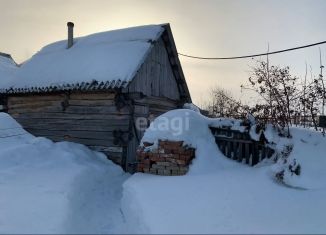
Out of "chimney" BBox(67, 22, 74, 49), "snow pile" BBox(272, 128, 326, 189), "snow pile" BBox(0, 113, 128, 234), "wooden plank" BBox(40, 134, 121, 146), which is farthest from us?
"chimney" BBox(67, 22, 74, 49)

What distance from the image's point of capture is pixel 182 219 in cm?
453

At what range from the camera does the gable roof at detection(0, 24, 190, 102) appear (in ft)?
33.4

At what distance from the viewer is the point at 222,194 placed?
5.31 meters

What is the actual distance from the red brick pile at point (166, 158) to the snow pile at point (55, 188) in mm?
885

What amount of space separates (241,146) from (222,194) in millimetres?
1892

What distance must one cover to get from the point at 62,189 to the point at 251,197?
3457 millimetres

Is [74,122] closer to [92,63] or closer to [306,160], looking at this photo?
[92,63]

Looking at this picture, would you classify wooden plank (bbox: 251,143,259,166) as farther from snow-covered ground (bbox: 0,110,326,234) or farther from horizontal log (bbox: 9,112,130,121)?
horizontal log (bbox: 9,112,130,121)

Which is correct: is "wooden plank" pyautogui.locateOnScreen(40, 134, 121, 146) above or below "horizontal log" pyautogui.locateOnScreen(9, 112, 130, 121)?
below

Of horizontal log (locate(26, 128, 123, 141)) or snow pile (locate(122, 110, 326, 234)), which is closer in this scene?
snow pile (locate(122, 110, 326, 234))

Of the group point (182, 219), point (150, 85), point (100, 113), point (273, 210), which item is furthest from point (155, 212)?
point (150, 85)

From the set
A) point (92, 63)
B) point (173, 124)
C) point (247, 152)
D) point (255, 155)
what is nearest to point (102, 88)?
point (92, 63)

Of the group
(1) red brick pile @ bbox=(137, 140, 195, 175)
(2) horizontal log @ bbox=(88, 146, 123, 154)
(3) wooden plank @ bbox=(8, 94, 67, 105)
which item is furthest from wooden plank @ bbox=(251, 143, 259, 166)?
(3) wooden plank @ bbox=(8, 94, 67, 105)

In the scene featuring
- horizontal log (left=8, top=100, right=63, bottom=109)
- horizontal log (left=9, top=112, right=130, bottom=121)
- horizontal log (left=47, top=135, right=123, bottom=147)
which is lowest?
horizontal log (left=47, top=135, right=123, bottom=147)
